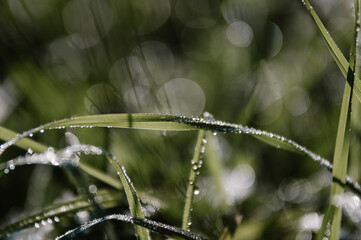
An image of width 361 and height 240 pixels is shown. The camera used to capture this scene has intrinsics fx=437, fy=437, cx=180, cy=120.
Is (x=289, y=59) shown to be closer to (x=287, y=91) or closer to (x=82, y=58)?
(x=287, y=91)

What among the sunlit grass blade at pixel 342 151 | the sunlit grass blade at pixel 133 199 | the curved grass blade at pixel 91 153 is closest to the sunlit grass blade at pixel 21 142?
the curved grass blade at pixel 91 153

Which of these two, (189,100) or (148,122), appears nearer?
(148,122)

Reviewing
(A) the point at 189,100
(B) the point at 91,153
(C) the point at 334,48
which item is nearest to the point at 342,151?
(C) the point at 334,48

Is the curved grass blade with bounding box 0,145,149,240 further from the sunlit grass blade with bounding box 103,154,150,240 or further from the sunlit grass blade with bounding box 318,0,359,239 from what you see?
the sunlit grass blade with bounding box 318,0,359,239

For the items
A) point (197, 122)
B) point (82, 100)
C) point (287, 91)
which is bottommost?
point (197, 122)

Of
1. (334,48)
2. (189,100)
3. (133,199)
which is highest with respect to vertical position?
(189,100)

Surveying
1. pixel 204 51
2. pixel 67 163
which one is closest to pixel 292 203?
pixel 67 163

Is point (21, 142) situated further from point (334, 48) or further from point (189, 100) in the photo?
point (189, 100)

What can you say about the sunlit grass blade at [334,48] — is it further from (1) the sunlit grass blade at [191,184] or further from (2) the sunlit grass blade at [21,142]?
(2) the sunlit grass blade at [21,142]
